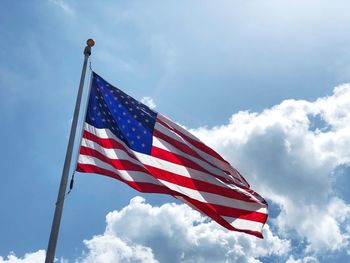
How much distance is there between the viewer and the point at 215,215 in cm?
1548

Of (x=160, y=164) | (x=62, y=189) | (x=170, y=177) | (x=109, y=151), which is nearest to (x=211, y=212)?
(x=170, y=177)

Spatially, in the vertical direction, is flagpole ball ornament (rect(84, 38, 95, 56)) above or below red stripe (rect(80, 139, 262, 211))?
above

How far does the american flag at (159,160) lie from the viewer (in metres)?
15.1

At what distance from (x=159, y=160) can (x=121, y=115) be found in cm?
218

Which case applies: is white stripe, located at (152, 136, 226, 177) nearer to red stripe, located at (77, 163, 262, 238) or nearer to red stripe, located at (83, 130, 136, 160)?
red stripe, located at (83, 130, 136, 160)

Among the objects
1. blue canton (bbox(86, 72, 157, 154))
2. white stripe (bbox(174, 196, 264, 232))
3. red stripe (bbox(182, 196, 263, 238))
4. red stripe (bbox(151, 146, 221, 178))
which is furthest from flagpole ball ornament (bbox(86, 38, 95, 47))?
red stripe (bbox(182, 196, 263, 238))

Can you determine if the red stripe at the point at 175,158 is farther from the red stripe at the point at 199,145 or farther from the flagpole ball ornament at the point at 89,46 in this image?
the flagpole ball ornament at the point at 89,46

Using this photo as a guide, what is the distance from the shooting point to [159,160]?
16062 mm

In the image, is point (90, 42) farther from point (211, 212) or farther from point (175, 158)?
point (211, 212)

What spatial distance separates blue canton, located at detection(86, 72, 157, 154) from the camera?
16.1 m

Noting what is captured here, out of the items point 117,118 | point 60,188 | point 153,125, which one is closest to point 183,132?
point 153,125

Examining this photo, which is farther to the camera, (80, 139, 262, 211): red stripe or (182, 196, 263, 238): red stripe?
(182, 196, 263, 238): red stripe

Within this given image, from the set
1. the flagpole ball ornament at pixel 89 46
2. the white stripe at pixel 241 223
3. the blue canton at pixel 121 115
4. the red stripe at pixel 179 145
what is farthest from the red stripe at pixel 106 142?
the flagpole ball ornament at pixel 89 46

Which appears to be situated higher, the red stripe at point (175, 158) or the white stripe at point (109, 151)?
the red stripe at point (175, 158)
